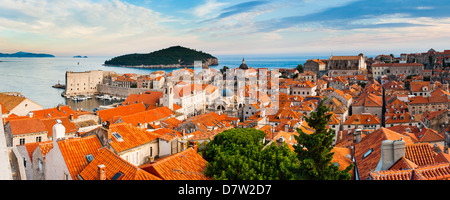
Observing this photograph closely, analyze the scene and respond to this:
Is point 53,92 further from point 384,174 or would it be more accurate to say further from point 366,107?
point 384,174

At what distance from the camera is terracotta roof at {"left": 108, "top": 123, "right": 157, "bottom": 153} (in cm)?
894

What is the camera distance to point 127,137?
31.1 ft

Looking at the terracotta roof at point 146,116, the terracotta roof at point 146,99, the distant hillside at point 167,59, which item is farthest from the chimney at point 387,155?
the distant hillside at point 167,59

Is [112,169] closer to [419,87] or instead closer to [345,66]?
[419,87]

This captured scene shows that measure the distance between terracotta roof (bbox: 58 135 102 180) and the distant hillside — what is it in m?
149

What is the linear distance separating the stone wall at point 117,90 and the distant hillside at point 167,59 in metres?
88.7

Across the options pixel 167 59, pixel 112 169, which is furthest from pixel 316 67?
pixel 167 59

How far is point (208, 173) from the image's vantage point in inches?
288

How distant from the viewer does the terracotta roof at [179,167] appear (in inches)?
278

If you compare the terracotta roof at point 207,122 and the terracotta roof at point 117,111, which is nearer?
the terracotta roof at point 207,122

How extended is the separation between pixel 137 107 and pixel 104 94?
40117 millimetres

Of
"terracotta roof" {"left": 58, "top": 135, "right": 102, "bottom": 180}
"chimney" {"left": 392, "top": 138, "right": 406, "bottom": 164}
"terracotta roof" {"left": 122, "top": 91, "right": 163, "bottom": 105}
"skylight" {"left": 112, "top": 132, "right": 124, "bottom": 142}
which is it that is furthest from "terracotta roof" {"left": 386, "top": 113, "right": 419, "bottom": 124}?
"terracotta roof" {"left": 58, "top": 135, "right": 102, "bottom": 180}

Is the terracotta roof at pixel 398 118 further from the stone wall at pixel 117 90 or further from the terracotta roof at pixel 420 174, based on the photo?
the stone wall at pixel 117 90
